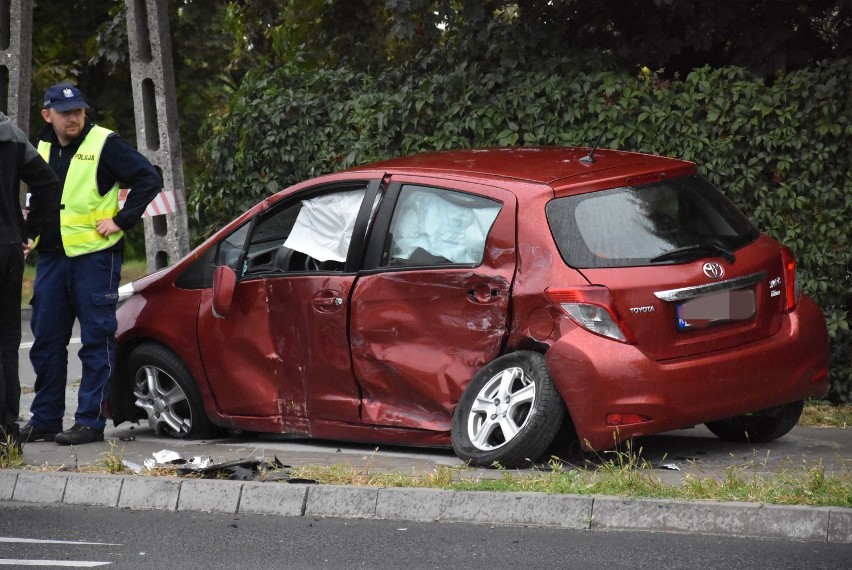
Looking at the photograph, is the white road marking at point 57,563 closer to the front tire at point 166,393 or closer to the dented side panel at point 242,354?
the dented side panel at point 242,354

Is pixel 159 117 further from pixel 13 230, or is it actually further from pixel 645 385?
pixel 645 385

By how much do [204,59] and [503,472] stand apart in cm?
2456

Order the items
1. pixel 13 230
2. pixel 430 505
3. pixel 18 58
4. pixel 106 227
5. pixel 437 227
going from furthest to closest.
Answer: pixel 18 58 → pixel 106 227 → pixel 13 230 → pixel 437 227 → pixel 430 505

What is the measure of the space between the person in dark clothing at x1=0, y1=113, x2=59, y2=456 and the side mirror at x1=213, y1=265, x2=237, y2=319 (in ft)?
3.19

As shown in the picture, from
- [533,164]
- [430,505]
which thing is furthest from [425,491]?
[533,164]

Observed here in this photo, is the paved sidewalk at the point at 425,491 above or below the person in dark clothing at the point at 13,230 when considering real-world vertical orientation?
below

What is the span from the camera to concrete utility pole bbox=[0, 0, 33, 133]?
14227 mm

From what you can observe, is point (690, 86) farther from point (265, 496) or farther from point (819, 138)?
point (265, 496)

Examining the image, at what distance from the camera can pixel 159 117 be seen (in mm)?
12461

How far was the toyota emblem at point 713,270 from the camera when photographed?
675 cm

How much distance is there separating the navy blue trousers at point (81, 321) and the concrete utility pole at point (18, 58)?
617 centimetres

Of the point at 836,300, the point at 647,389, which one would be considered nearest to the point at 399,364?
the point at 647,389

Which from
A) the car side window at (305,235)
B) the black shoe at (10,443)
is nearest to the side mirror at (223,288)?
the car side window at (305,235)

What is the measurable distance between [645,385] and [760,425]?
1327mm
